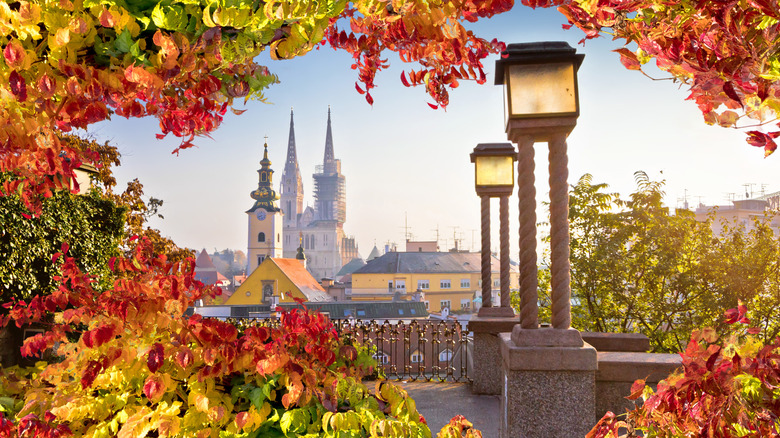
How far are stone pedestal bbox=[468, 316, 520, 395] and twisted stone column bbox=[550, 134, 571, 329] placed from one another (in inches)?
127

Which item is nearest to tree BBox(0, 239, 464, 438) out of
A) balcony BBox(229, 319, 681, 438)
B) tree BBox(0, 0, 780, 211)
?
tree BBox(0, 0, 780, 211)

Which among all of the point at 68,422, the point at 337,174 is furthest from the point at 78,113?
the point at 337,174

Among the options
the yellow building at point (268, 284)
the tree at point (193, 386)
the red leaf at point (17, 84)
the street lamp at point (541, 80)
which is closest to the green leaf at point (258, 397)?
the tree at point (193, 386)

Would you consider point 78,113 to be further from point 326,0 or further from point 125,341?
point 125,341

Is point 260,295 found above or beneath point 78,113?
beneath

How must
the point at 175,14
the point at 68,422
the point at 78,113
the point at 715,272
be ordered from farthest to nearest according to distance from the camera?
the point at 715,272
the point at 68,422
the point at 78,113
the point at 175,14

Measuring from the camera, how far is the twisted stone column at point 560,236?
3885 millimetres

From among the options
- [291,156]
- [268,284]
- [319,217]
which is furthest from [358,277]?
[319,217]

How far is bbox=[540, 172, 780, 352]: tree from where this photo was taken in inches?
323

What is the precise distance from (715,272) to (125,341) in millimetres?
8890

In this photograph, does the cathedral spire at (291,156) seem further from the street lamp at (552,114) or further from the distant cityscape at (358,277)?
the street lamp at (552,114)

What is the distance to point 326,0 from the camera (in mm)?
1607

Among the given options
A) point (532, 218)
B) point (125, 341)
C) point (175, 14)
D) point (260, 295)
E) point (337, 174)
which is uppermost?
point (337, 174)

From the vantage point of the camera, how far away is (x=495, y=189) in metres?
7.50
